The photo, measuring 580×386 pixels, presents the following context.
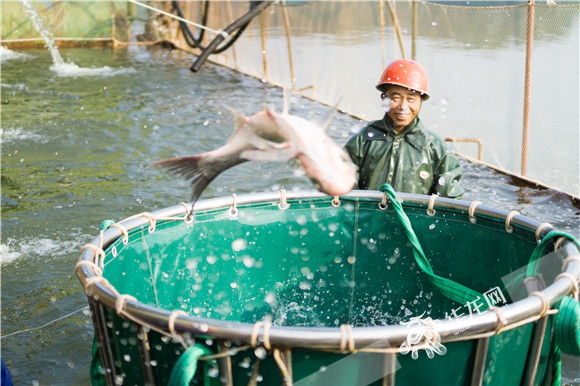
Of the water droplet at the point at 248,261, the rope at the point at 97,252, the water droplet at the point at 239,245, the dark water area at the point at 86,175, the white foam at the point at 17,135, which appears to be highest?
the rope at the point at 97,252

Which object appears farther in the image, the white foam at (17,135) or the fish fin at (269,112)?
the white foam at (17,135)

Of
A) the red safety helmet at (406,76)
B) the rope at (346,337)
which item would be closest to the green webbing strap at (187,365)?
the rope at (346,337)

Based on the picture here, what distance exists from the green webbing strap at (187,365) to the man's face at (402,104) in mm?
2161

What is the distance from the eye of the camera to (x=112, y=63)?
45.6 feet

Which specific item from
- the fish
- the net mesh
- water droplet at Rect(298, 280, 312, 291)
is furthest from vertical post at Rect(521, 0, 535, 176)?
the fish

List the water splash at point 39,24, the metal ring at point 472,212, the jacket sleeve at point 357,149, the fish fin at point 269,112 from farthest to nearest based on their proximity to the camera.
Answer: the water splash at point 39,24 → the jacket sleeve at point 357,149 → the metal ring at point 472,212 → the fish fin at point 269,112

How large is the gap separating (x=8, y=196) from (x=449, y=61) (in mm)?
5433

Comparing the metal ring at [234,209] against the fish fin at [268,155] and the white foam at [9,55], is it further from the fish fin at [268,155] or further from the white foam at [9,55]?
the white foam at [9,55]

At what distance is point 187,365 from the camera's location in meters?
1.93

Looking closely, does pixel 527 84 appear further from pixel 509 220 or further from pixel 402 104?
pixel 509 220

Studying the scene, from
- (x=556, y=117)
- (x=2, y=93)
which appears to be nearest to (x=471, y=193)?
(x=556, y=117)

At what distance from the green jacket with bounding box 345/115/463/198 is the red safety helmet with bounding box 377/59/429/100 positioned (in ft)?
0.82

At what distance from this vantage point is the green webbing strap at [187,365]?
1.93 m

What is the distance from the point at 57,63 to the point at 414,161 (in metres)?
11.5
